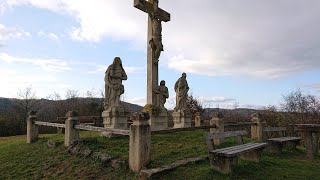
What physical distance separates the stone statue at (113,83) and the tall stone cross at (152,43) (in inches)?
71.0

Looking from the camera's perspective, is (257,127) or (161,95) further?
(161,95)

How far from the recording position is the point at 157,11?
13.7m

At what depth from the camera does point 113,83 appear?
11680 mm

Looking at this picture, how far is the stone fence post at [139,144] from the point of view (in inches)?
292

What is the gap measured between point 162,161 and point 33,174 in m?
3.63

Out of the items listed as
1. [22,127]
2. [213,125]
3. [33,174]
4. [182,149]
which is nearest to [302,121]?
[213,125]

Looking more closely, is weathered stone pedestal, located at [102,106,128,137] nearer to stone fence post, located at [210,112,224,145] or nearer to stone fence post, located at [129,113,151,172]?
stone fence post, located at [210,112,224,145]

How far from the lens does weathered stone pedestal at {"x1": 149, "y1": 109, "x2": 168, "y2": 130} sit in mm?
12914

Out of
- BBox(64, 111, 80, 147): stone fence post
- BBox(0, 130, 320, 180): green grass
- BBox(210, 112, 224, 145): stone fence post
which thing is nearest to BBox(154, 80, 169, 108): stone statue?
BBox(0, 130, 320, 180): green grass

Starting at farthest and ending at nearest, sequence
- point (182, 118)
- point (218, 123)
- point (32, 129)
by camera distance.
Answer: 1. point (182, 118)
2. point (32, 129)
3. point (218, 123)

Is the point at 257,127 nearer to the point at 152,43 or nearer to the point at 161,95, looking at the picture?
the point at 161,95

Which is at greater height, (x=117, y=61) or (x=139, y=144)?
(x=117, y=61)

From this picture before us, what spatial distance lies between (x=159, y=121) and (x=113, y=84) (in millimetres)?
2652

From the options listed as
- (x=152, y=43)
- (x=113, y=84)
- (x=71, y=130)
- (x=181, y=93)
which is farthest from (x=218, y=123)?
(x=71, y=130)
